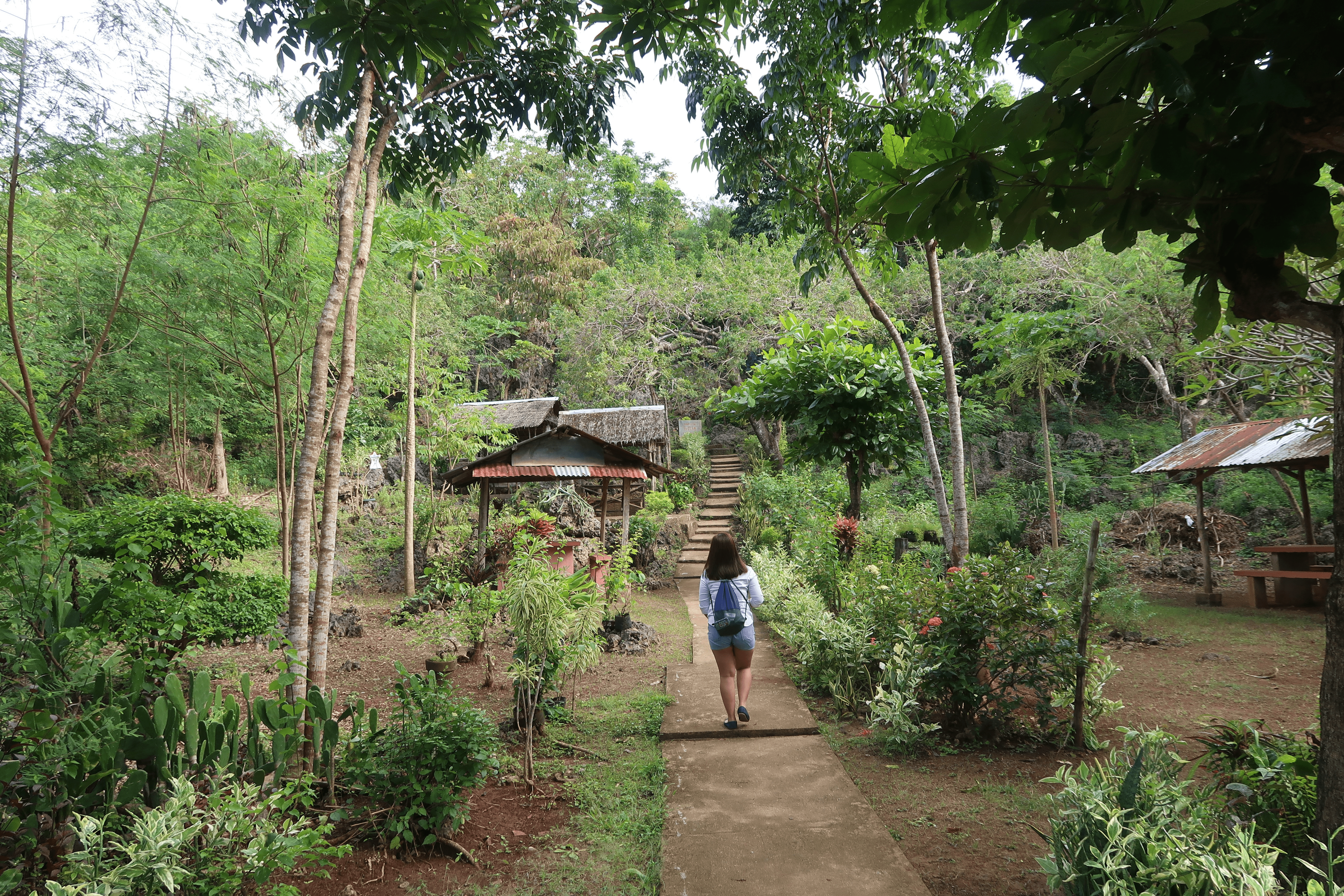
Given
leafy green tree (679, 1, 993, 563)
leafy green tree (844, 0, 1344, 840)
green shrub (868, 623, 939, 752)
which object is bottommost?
green shrub (868, 623, 939, 752)

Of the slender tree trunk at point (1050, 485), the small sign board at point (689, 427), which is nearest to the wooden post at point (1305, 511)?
the slender tree trunk at point (1050, 485)

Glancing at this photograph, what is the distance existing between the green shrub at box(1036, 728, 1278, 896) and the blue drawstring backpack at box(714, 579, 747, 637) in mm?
2412

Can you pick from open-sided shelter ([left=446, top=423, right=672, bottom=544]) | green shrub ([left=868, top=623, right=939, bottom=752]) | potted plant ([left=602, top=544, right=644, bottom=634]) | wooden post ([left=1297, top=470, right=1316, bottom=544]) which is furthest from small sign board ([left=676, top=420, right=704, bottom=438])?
green shrub ([left=868, top=623, right=939, bottom=752])

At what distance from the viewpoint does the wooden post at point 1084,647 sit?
13.2 feet

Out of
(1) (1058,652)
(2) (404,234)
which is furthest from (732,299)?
(1) (1058,652)

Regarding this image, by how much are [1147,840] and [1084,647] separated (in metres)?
2.21

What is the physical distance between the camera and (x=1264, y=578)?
387 inches

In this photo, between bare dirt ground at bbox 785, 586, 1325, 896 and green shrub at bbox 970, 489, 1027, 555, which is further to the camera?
green shrub at bbox 970, 489, 1027, 555

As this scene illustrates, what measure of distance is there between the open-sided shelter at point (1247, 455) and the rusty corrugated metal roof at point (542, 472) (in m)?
8.54

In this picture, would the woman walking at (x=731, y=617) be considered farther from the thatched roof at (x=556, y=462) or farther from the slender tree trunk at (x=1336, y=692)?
the thatched roof at (x=556, y=462)

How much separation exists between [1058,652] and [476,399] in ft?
46.7

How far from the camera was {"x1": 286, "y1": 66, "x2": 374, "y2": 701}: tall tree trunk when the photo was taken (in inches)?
140

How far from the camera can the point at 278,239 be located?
6.51m

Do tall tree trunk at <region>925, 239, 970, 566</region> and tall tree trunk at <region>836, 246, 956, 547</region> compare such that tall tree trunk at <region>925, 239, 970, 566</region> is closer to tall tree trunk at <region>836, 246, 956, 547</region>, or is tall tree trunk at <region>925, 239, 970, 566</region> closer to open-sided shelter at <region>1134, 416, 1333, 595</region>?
tall tree trunk at <region>836, 246, 956, 547</region>
